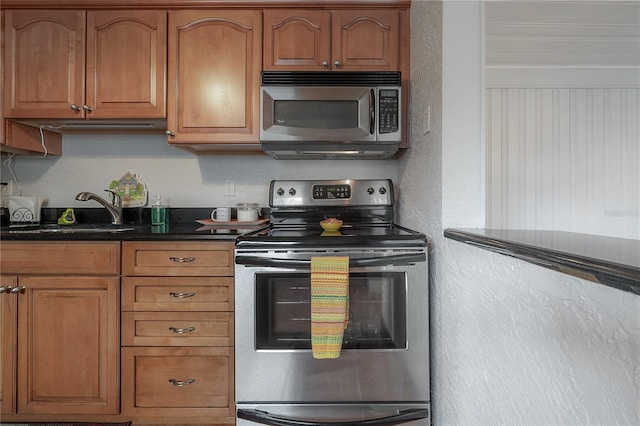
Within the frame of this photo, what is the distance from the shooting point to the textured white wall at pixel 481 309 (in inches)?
23.3

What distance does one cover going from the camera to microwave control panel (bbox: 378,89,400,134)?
1.82 m

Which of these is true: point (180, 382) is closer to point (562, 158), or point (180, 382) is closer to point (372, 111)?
point (372, 111)

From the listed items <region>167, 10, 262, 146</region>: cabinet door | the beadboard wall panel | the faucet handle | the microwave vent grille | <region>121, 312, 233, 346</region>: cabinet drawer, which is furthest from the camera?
the beadboard wall panel

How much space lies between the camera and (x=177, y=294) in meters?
1.62

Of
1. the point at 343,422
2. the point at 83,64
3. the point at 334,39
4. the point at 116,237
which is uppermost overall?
the point at 334,39

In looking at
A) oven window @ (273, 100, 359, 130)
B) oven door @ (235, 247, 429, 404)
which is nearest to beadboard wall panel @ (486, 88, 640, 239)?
oven window @ (273, 100, 359, 130)

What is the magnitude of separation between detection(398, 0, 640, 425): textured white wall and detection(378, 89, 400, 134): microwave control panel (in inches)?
4.1

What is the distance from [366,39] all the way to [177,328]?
1.75 meters

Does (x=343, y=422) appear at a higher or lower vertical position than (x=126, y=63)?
lower

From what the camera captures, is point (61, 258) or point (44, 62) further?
point (44, 62)

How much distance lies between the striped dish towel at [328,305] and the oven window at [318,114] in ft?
2.51

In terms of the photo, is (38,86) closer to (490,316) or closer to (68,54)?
(68,54)

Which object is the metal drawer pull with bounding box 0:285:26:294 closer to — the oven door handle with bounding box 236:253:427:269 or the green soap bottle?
the green soap bottle

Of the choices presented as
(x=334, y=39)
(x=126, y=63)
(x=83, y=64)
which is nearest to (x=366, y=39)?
(x=334, y=39)
